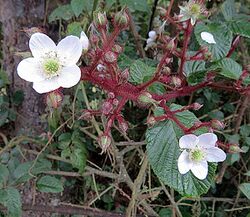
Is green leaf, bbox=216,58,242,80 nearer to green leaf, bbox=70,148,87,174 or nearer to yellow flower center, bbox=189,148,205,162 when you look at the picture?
yellow flower center, bbox=189,148,205,162

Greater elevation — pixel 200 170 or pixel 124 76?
pixel 124 76

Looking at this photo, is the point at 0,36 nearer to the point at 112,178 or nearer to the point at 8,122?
the point at 8,122

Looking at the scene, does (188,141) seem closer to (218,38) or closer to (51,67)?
(51,67)

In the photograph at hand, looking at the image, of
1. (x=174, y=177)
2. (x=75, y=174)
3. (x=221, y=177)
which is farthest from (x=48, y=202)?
(x=174, y=177)

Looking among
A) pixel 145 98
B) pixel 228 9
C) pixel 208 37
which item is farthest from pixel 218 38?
pixel 145 98

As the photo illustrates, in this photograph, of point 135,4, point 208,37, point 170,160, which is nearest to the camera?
point 170,160

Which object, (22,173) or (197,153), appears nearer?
(197,153)
